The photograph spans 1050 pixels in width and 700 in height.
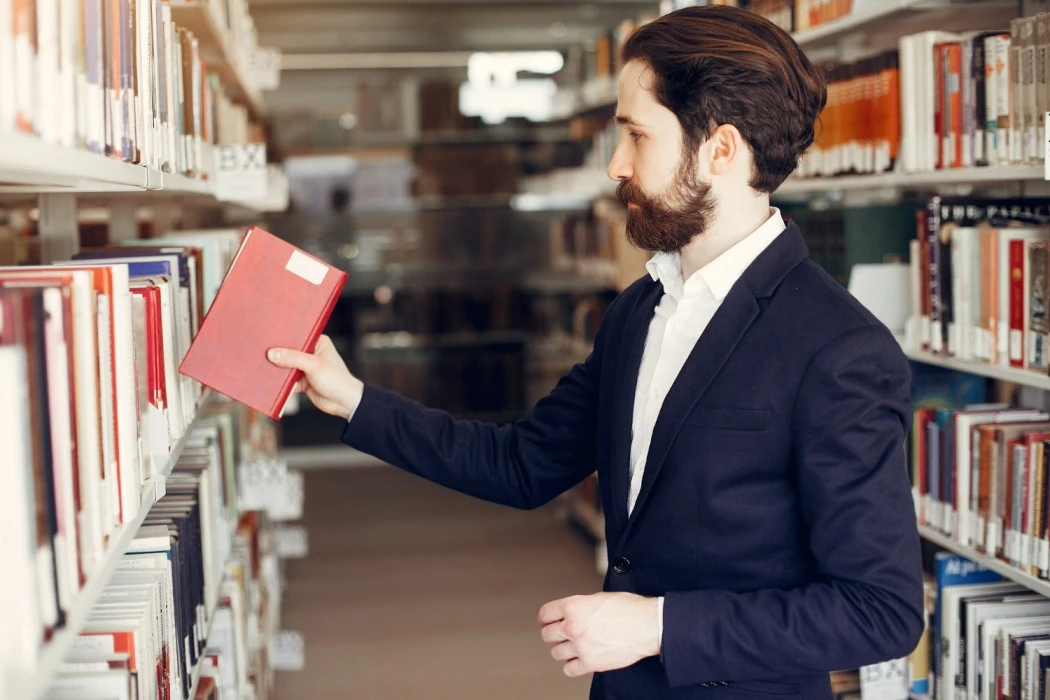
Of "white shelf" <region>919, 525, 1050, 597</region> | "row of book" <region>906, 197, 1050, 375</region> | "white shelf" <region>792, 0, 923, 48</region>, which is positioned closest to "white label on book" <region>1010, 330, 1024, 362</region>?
"row of book" <region>906, 197, 1050, 375</region>

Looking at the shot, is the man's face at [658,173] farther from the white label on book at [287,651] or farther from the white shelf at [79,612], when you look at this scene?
the white label on book at [287,651]

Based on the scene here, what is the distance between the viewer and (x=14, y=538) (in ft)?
3.13

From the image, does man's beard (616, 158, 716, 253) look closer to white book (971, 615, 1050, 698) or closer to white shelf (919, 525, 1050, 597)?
white shelf (919, 525, 1050, 597)

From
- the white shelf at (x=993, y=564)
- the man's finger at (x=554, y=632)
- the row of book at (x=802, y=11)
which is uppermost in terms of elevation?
the row of book at (x=802, y=11)

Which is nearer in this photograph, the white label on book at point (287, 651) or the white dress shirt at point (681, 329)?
the white dress shirt at point (681, 329)

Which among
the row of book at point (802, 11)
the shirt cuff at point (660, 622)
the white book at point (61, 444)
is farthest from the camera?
the row of book at point (802, 11)

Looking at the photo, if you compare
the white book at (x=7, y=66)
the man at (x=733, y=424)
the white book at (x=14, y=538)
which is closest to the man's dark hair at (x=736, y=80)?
the man at (x=733, y=424)

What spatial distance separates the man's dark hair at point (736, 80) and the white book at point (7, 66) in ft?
3.06

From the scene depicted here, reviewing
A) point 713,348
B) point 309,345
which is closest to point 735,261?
point 713,348

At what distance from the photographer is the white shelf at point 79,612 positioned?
968 millimetres

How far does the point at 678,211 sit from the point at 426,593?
3458 mm

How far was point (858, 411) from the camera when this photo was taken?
1.51m

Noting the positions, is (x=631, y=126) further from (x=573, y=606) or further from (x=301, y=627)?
(x=301, y=627)

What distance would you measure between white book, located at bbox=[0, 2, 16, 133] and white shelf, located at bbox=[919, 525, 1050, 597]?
198 centimetres
